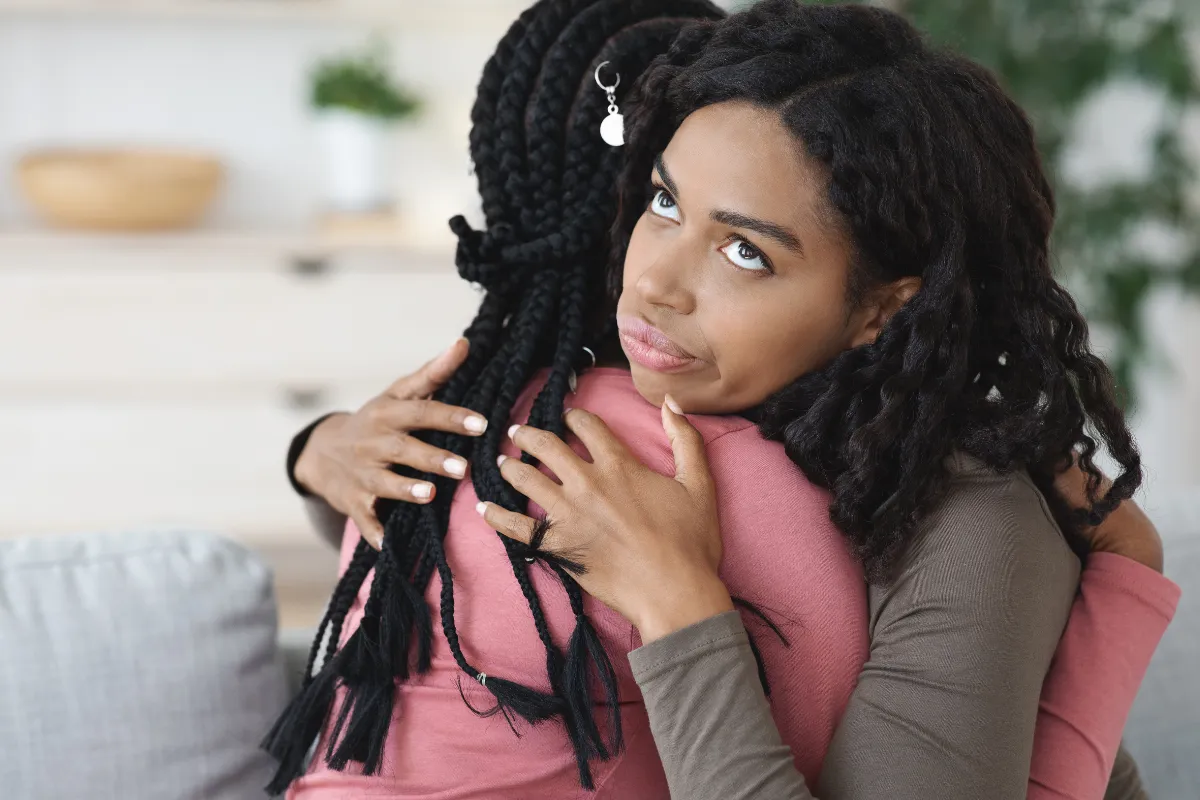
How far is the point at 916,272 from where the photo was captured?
3.19 feet

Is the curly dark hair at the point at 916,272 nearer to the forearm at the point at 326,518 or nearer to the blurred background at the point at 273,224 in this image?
the forearm at the point at 326,518

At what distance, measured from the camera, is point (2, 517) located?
317cm

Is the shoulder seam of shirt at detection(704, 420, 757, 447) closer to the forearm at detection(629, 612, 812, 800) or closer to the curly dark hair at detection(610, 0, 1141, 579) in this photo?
the curly dark hair at detection(610, 0, 1141, 579)

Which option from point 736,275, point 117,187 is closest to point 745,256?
point 736,275

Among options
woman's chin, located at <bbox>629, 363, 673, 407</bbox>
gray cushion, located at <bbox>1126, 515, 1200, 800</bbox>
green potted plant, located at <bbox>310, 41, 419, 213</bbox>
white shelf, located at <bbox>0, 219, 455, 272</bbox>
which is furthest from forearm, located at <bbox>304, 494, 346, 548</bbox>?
green potted plant, located at <bbox>310, 41, 419, 213</bbox>

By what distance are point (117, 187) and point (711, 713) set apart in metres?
2.75

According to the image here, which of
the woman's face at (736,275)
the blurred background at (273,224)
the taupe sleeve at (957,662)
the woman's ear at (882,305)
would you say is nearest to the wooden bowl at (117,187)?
the blurred background at (273,224)

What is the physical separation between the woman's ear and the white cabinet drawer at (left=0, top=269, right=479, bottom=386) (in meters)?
2.39

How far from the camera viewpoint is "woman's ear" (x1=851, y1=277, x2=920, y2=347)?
3.20ft

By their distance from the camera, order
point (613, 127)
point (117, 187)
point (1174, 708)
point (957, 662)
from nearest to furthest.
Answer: point (957, 662), point (613, 127), point (1174, 708), point (117, 187)

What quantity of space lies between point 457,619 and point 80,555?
1.55 feet

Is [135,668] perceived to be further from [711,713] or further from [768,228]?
[768,228]

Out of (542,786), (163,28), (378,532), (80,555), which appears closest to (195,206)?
(163,28)

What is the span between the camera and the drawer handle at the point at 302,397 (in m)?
3.29
